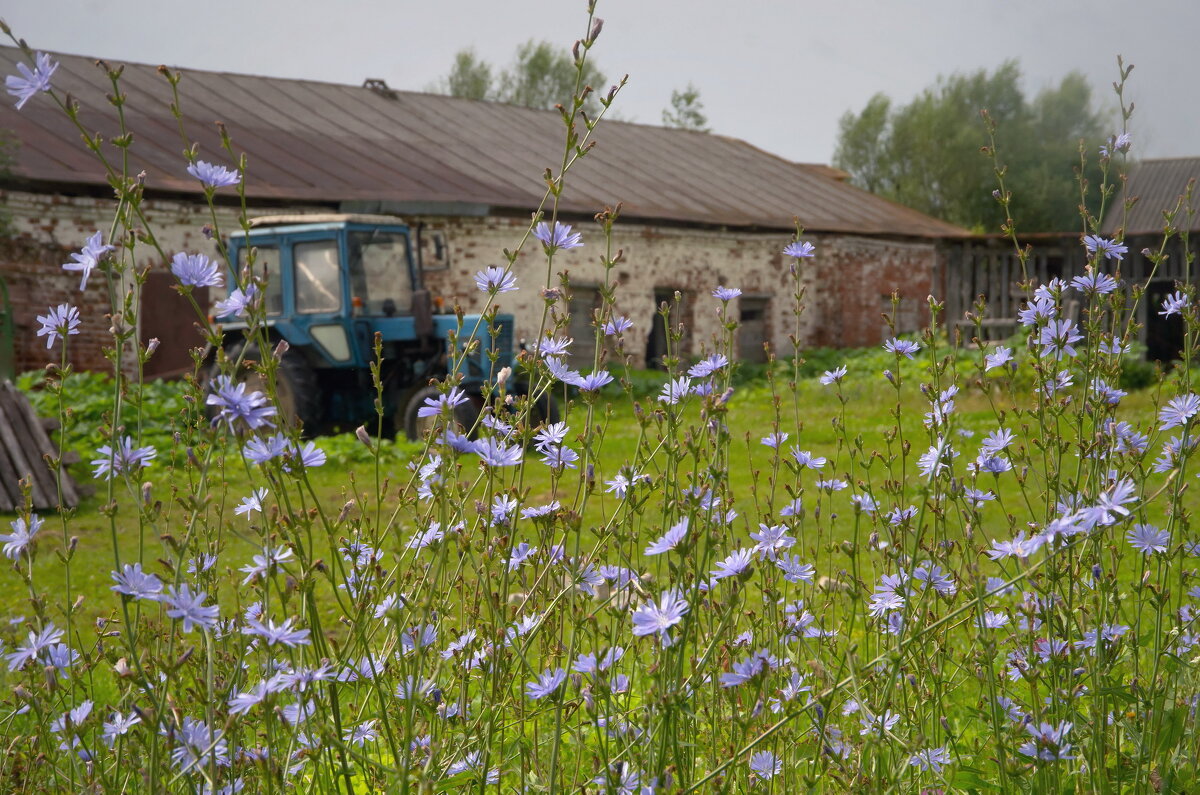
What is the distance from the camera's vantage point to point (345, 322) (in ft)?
33.1

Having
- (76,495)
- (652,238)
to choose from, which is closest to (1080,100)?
(652,238)

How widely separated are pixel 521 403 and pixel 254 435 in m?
0.67

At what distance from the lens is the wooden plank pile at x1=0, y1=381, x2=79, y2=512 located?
771cm

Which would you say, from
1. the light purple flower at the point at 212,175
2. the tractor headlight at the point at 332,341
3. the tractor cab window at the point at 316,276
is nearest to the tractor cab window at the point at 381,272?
the tractor cab window at the point at 316,276

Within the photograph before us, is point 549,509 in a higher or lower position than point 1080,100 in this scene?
lower

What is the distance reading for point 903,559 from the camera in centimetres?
228

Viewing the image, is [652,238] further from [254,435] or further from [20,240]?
[254,435]

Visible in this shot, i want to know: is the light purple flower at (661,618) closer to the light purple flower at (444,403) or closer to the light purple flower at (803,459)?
the light purple flower at (444,403)

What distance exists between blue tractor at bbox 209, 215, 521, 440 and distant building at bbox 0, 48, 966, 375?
626mm

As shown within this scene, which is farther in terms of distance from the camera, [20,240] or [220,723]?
[20,240]

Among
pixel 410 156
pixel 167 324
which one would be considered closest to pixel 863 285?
pixel 410 156

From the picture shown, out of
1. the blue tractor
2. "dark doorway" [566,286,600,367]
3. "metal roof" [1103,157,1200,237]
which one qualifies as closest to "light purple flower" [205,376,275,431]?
the blue tractor

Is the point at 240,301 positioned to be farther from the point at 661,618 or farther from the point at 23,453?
the point at 23,453

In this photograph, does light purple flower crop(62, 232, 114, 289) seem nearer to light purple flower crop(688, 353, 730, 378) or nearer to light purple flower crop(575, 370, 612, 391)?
light purple flower crop(575, 370, 612, 391)
